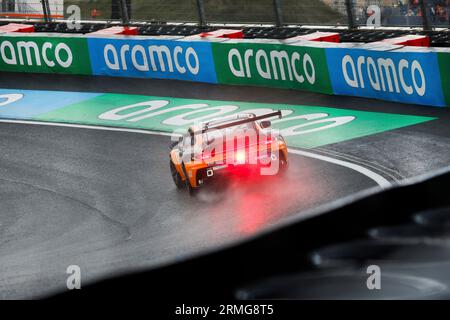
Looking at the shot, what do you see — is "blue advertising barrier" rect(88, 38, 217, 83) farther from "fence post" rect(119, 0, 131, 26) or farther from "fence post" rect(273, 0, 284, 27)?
"fence post" rect(273, 0, 284, 27)

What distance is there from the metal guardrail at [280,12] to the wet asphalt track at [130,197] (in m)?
2.25

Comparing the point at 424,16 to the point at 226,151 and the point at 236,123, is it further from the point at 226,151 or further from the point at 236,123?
the point at 226,151

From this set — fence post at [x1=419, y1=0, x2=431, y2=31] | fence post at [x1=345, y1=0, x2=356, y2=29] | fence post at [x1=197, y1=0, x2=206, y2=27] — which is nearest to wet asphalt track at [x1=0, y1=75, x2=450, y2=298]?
fence post at [x1=419, y1=0, x2=431, y2=31]

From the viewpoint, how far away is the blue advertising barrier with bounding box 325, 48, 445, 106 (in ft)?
49.8

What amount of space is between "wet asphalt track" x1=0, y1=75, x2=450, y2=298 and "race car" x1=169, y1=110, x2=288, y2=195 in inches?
11.0

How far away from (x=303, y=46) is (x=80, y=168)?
607cm

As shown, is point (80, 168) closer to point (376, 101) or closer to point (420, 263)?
point (376, 101)

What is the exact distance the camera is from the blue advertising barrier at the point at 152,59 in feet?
65.1

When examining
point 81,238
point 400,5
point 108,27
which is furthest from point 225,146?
point 108,27

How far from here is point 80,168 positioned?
1383cm

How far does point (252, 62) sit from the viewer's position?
1877cm

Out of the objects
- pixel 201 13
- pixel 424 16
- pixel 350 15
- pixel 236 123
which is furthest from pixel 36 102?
pixel 236 123

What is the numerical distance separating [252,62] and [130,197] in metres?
7.55

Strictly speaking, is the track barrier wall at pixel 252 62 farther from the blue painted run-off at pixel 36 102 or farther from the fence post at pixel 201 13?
the blue painted run-off at pixel 36 102
